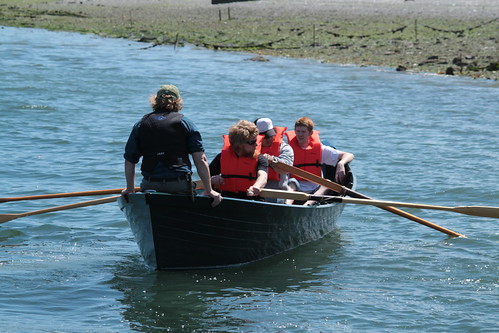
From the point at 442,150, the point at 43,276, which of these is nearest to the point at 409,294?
the point at 43,276

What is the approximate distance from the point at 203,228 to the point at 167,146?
1050 millimetres

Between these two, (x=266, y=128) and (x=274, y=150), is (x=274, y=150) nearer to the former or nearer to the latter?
(x=274, y=150)

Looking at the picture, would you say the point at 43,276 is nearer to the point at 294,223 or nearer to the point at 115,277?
the point at 115,277

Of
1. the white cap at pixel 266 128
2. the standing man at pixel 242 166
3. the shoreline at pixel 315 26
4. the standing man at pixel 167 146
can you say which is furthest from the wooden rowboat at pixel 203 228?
the shoreline at pixel 315 26

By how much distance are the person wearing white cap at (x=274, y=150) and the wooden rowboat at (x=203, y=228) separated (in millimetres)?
387

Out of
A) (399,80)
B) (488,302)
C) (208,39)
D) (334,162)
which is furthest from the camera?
(208,39)

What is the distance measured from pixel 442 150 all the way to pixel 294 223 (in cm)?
706

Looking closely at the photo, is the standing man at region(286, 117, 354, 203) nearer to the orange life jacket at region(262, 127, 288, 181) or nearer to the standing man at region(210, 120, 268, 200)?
the orange life jacket at region(262, 127, 288, 181)

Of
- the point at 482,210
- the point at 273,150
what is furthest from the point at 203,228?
the point at 482,210

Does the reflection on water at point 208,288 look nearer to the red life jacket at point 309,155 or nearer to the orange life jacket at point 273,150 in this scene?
the orange life jacket at point 273,150

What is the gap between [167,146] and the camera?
7.55m

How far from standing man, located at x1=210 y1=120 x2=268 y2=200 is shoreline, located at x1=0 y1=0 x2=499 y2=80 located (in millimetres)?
16529

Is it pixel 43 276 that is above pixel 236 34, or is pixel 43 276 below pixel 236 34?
below

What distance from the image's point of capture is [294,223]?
921 centimetres
